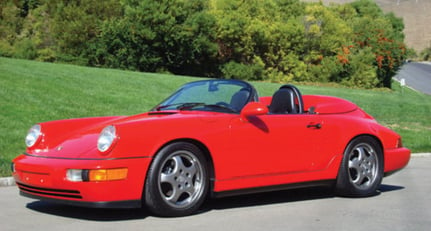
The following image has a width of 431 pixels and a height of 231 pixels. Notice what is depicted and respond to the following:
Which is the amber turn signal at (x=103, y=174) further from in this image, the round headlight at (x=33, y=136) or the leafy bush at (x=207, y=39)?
the leafy bush at (x=207, y=39)

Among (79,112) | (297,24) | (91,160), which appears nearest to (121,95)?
(79,112)

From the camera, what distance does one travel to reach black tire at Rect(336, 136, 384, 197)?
7.36 metres

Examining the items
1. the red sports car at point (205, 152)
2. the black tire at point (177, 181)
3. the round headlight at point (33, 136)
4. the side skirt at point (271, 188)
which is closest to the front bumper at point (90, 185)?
the red sports car at point (205, 152)

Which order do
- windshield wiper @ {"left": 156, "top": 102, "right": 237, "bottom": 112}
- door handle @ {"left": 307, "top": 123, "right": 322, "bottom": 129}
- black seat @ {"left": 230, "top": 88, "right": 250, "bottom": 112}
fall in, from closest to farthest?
windshield wiper @ {"left": 156, "top": 102, "right": 237, "bottom": 112}
black seat @ {"left": 230, "top": 88, "right": 250, "bottom": 112}
door handle @ {"left": 307, "top": 123, "right": 322, "bottom": 129}

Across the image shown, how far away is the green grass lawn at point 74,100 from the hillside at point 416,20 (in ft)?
338

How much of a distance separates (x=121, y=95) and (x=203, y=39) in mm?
33452

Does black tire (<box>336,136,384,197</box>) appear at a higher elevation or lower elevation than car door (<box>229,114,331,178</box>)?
lower

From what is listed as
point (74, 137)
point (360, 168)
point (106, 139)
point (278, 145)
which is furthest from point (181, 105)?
point (360, 168)

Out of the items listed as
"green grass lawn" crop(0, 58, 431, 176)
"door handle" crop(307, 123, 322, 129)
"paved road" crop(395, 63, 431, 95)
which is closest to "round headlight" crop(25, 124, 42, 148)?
"green grass lawn" crop(0, 58, 431, 176)

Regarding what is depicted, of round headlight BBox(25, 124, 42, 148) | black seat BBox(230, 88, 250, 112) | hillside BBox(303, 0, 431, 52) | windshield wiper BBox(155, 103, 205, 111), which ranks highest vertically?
hillside BBox(303, 0, 431, 52)

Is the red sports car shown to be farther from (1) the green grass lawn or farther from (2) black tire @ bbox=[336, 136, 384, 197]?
(1) the green grass lawn

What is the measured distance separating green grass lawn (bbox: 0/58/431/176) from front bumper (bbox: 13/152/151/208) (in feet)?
10.3

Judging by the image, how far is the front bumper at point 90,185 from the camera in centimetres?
562

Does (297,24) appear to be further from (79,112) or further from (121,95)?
(79,112)
